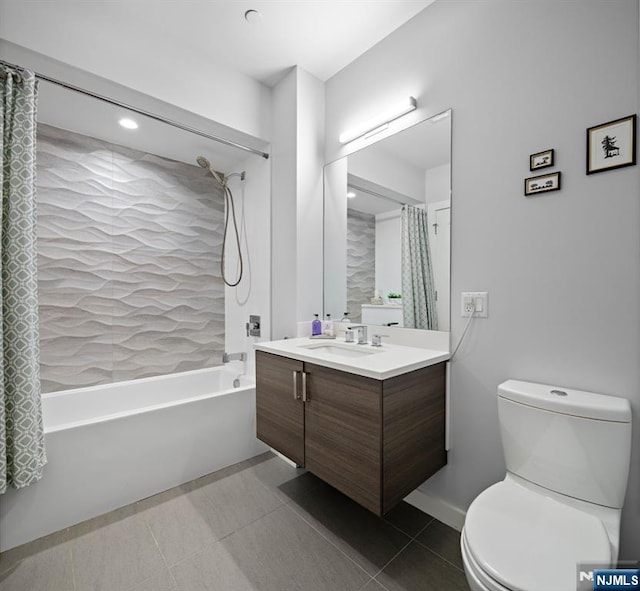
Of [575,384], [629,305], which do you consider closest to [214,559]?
[575,384]

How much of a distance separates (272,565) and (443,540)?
2.66 feet

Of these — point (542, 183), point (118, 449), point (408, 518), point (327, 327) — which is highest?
point (542, 183)

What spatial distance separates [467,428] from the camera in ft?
5.26

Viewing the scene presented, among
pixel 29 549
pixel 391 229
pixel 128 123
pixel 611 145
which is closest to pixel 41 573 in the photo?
pixel 29 549

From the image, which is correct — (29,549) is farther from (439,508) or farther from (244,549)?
(439,508)

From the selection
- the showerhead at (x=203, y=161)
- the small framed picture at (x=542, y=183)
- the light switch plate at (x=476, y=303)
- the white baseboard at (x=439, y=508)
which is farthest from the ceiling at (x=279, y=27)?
the white baseboard at (x=439, y=508)

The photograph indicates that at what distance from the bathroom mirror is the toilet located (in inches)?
22.9

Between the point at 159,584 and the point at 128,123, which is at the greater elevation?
the point at 128,123

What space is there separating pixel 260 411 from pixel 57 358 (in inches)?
62.7

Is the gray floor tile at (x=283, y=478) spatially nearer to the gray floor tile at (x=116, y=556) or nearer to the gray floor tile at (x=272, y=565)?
the gray floor tile at (x=272, y=565)

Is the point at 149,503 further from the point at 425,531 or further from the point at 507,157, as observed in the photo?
the point at 507,157

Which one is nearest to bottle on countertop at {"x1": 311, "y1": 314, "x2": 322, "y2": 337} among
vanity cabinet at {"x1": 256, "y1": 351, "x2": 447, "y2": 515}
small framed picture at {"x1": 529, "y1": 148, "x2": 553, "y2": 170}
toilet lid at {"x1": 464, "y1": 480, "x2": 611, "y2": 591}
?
vanity cabinet at {"x1": 256, "y1": 351, "x2": 447, "y2": 515}

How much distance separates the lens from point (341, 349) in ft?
6.55

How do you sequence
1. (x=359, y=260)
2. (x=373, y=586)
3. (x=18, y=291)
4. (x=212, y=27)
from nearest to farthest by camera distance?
(x=373, y=586) < (x=18, y=291) < (x=212, y=27) < (x=359, y=260)
